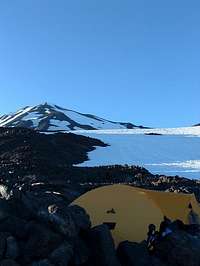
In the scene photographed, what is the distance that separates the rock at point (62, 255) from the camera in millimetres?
13000

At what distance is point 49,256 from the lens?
1305 cm

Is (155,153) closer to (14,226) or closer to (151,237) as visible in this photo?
(151,237)

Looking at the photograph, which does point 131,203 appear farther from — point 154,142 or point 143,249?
point 154,142

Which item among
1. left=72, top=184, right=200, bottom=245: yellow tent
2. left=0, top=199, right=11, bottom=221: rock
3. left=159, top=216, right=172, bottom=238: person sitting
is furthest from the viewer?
left=72, top=184, right=200, bottom=245: yellow tent

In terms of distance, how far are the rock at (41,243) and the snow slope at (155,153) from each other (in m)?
24.6

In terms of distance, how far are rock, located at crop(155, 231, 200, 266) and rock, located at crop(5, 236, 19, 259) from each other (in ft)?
12.5

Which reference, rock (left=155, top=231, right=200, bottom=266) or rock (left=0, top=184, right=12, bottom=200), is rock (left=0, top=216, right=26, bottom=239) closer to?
rock (left=0, top=184, right=12, bottom=200)

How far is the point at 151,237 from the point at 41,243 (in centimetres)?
365

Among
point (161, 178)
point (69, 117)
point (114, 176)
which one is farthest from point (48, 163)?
point (69, 117)

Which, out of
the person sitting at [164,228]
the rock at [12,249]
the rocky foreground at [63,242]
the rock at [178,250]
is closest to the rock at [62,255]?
the rocky foreground at [63,242]

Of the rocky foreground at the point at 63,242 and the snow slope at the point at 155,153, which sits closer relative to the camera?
the rocky foreground at the point at 63,242

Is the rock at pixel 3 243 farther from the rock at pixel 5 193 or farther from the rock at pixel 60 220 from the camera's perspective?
the rock at pixel 5 193

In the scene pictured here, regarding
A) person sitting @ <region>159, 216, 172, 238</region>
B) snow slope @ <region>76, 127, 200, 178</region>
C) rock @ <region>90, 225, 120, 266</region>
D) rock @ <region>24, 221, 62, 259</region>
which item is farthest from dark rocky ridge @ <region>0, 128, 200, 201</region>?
rock @ <region>24, 221, 62, 259</region>

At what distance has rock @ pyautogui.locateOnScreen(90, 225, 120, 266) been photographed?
45.1ft
